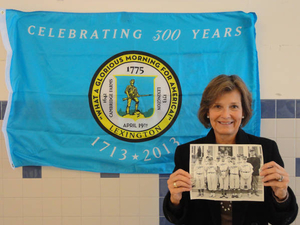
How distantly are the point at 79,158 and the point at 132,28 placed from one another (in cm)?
107

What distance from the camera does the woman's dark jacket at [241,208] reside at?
145cm

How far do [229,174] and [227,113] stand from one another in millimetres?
315

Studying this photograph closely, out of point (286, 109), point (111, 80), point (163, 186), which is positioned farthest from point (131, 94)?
point (286, 109)

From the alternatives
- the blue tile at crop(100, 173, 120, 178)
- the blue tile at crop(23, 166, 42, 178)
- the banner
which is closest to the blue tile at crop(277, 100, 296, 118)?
the banner

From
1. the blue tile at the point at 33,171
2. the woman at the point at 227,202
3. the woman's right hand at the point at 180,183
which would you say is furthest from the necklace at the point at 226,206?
the blue tile at the point at 33,171

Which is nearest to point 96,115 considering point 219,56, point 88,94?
point 88,94

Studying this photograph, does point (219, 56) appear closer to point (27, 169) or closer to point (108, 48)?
point (108, 48)

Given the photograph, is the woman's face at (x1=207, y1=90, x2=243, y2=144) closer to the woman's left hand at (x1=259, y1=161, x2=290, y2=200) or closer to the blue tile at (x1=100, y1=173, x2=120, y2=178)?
→ the woman's left hand at (x1=259, y1=161, x2=290, y2=200)

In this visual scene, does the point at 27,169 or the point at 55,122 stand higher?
the point at 55,122

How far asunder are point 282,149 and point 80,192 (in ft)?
5.29

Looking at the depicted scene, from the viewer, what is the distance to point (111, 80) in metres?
2.27

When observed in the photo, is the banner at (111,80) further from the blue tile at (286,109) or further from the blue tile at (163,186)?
the blue tile at (286,109)

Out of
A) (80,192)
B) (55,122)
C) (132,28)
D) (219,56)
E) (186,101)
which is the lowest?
(80,192)

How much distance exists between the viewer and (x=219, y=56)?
2.23m
